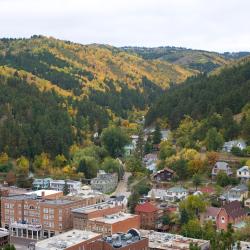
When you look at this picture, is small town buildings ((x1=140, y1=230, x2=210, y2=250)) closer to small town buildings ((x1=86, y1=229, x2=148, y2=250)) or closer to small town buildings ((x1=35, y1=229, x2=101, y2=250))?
small town buildings ((x1=86, y1=229, x2=148, y2=250))

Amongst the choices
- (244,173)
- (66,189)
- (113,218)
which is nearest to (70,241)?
(113,218)

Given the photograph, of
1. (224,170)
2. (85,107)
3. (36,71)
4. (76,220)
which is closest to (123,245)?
(76,220)

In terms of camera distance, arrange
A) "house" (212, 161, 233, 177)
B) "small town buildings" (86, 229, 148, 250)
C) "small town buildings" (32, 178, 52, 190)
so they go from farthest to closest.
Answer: "small town buildings" (32, 178, 52, 190), "house" (212, 161, 233, 177), "small town buildings" (86, 229, 148, 250)

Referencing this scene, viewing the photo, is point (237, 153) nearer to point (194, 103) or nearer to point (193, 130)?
point (193, 130)

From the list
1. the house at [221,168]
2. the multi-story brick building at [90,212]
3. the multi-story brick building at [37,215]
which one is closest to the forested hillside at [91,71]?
the house at [221,168]

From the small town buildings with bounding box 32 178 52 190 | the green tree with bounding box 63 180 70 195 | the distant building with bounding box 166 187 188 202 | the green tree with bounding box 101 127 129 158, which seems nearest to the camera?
the distant building with bounding box 166 187 188 202

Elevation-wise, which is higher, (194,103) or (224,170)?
(194,103)

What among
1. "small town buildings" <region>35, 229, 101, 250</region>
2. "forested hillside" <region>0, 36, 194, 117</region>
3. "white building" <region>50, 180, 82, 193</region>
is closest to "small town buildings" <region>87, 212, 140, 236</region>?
"small town buildings" <region>35, 229, 101, 250</region>
